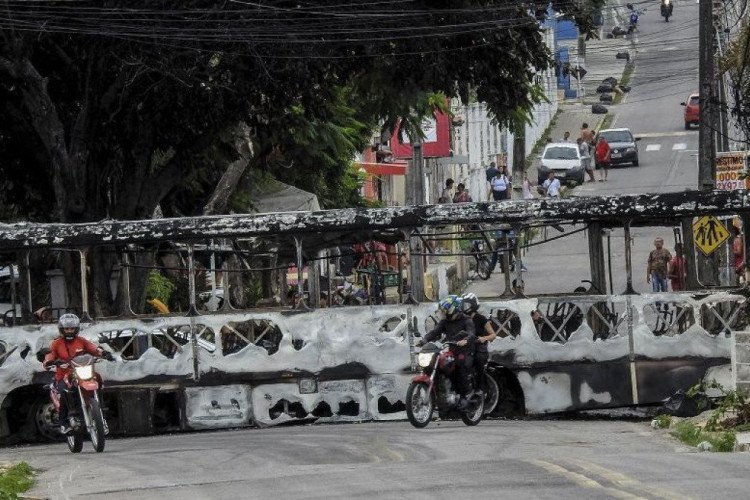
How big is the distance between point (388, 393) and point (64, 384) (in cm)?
433

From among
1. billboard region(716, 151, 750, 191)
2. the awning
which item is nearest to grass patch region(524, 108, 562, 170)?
the awning

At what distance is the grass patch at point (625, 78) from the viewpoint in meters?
91.4

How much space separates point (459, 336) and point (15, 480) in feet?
20.4

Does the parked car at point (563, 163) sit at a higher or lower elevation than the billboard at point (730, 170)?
higher

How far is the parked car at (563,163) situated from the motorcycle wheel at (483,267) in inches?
918

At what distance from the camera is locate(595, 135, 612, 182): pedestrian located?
64.9 m

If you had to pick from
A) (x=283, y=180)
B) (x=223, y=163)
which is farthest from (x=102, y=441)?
(x=283, y=180)

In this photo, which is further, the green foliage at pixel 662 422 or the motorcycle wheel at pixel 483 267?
the motorcycle wheel at pixel 483 267

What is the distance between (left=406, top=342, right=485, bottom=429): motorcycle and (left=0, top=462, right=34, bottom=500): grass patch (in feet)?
15.3

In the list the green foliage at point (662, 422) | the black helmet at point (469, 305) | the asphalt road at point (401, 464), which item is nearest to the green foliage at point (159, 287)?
the asphalt road at point (401, 464)

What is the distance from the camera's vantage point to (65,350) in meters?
20.3

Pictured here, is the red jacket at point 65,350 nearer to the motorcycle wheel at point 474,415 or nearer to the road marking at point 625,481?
the motorcycle wheel at point 474,415

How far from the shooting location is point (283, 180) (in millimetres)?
40781

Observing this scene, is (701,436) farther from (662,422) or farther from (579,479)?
(579,479)
